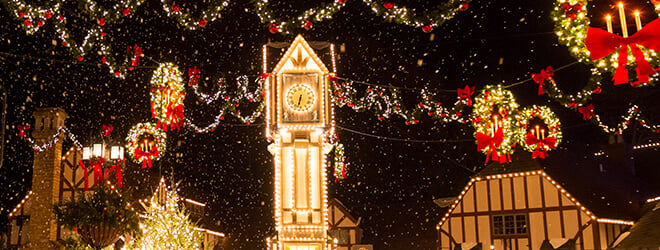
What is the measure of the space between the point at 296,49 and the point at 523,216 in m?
11.7

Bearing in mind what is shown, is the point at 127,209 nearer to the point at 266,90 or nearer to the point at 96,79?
the point at 266,90

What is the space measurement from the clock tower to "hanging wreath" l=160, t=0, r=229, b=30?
5257 mm

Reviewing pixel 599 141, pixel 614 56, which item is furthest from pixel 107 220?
pixel 599 141

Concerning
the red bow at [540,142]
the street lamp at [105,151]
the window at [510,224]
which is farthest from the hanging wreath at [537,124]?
the street lamp at [105,151]

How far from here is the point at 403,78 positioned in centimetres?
2891

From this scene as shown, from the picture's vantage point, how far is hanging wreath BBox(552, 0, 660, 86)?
7551 mm

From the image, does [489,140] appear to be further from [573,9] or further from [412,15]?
[573,9]

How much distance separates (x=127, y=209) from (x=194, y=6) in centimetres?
528

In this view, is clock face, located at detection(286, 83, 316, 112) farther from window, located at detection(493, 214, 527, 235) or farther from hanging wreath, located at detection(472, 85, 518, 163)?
window, located at detection(493, 214, 527, 235)

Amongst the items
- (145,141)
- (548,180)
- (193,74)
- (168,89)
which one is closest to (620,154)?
(548,180)

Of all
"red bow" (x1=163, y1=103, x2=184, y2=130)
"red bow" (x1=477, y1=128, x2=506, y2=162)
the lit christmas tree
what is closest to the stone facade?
the lit christmas tree

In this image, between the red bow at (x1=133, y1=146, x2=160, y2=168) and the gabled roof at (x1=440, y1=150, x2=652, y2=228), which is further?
the gabled roof at (x1=440, y1=150, x2=652, y2=228)

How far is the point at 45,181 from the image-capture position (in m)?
27.6

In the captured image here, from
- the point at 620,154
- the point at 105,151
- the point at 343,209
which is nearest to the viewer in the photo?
the point at 105,151
